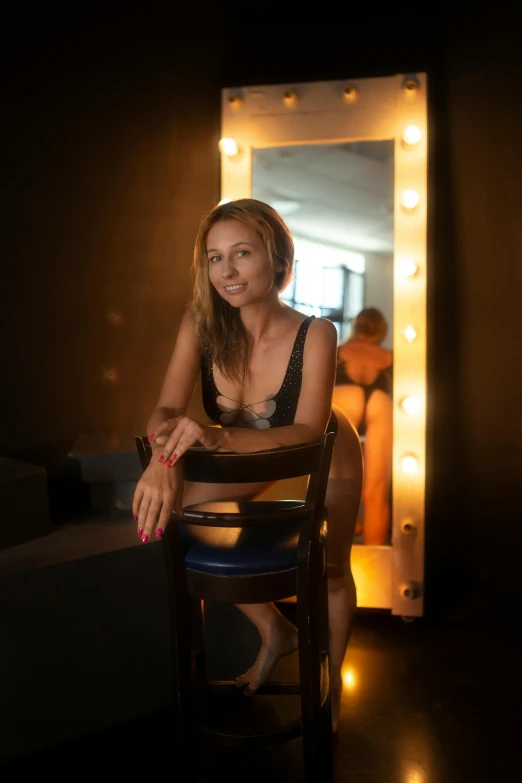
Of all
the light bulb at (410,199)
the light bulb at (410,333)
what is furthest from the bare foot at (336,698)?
the light bulb at (410,199)

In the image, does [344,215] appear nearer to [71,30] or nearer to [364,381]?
[364,381]

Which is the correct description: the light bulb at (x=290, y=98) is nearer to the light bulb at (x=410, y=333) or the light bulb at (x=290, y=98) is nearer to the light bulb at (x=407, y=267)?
the light bulb at (x=407, y=267)

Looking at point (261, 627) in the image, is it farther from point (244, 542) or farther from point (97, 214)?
point (97, 214)

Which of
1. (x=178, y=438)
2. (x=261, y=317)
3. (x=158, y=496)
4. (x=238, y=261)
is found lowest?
(x=158, y=496)

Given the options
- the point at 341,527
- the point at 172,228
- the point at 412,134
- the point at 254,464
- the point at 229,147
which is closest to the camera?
the point at 254,464

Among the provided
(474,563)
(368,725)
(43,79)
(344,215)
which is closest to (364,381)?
(344,215)

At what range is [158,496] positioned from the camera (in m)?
1.32

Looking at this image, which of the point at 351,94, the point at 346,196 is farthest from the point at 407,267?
the point at 351,94

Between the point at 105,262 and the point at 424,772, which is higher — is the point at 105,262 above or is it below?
above

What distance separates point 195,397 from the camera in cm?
268

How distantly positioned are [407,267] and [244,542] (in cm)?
132

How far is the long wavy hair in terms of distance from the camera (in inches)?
65.8

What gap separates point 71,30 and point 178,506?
1.96 m

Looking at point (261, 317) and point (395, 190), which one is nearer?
point (261, 317)
